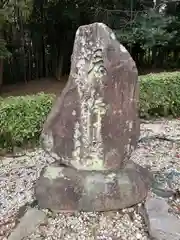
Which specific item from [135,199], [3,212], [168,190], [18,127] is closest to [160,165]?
[168,190]

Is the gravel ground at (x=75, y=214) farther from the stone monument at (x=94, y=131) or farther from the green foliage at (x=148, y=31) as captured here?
the green foliage at (x=148, y=31)

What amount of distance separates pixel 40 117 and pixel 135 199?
2533mm

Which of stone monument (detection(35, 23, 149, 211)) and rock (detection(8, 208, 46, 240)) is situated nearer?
rock (detection(8, 208, 46, 240))

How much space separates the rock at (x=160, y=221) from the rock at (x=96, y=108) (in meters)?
0.42

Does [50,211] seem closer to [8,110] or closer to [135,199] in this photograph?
[135,199]

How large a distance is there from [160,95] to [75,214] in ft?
13.0

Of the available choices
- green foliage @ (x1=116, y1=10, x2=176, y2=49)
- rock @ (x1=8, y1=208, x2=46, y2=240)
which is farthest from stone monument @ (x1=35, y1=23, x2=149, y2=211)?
green foliage @ (x1=116, y1=10, x2=176, y2=49)

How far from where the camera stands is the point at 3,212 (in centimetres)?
297

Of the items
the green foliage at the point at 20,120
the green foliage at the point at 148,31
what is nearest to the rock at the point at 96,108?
Answer: the green foliage at the point at 20,120

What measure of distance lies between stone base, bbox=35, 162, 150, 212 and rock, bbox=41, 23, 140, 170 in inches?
3.4

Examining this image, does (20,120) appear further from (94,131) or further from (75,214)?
(75,214)

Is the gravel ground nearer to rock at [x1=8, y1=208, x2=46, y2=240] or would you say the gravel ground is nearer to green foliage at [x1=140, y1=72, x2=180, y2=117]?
rock at [x1=8, y1=208, x2=46, y2=240]

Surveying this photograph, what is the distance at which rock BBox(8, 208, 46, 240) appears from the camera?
2543 mm

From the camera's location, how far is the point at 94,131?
281cm
